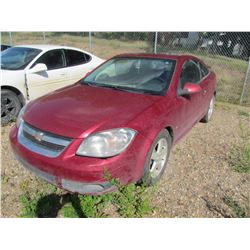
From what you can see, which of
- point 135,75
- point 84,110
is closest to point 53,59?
point 135,75

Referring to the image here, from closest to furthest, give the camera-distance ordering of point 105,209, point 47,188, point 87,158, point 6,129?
point 87,158
point 105,209
point 47,188
point 6,129

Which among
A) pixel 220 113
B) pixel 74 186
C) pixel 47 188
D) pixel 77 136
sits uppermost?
pixel 77 136

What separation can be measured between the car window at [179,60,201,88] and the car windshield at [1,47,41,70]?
3.13m

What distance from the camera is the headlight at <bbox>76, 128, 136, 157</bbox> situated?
2.44 metres

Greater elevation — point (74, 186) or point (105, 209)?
point (74, 186)

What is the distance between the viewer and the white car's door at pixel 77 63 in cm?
598

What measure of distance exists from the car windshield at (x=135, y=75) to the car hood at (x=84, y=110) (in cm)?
18

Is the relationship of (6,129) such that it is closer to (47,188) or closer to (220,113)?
(47,188)

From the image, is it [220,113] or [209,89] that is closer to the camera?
[209,89]

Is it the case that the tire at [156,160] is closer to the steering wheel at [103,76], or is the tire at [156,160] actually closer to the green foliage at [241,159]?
the green foliage at [241,159]

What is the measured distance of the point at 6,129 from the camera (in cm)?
473

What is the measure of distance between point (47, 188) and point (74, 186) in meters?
Result: 0.70

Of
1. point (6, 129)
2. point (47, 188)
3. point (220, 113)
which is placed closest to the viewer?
point (47, 188)
